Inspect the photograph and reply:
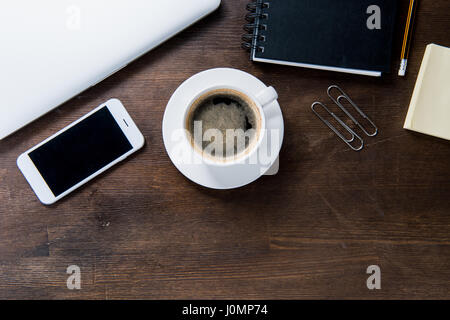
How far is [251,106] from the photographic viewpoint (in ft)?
2.31

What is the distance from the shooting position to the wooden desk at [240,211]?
76 cm

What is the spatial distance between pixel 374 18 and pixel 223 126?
380 mm

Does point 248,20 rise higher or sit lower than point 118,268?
higher

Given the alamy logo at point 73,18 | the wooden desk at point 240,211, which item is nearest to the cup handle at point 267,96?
the wooden desk at point 240,211

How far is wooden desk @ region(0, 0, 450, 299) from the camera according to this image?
30.0 inches

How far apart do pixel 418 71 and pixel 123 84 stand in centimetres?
63

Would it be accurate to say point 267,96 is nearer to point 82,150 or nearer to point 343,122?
point 343,122

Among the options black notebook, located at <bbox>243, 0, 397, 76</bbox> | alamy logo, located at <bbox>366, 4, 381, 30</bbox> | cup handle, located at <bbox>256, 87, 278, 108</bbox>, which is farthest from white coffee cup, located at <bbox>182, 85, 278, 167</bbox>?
alamy logo, located at <bbox>366, 4, 381, 30</bbox>

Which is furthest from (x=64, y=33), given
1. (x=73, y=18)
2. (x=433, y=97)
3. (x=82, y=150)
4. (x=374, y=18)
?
(x=433, y=97)

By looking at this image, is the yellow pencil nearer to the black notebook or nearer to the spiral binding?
the black notebook

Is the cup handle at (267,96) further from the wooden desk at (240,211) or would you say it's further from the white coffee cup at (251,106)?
the wooden desk at (240,211)

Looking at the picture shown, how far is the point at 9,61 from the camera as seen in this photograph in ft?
2.35
